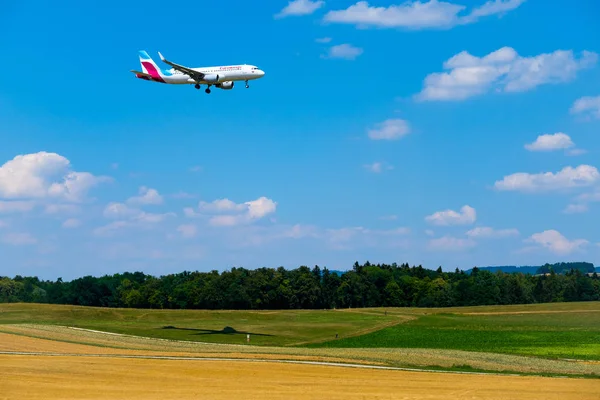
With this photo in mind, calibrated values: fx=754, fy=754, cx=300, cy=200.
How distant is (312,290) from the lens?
173250 millimetres

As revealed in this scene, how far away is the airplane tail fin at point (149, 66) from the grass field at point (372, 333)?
1290 inches

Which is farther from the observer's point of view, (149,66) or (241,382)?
(149,66)

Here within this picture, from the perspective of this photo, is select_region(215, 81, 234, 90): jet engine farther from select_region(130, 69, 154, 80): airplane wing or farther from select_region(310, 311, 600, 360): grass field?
select_region(310, 311, 600, 360): grass field

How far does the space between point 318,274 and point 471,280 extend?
37.4 m

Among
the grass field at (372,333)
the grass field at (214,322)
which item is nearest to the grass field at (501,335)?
the grass field at (372,333)

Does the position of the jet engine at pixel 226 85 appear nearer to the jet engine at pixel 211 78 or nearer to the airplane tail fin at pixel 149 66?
the jet engine at pixel 211 78

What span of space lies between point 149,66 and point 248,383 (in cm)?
6320

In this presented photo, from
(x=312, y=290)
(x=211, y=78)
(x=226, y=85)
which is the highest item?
(x=211, y=78)

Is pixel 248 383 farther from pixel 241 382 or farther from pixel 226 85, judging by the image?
pixel 226 85

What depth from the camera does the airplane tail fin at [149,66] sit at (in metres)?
96.6

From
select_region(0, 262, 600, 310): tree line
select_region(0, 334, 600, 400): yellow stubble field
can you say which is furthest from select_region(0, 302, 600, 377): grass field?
select_region(0, 262, 600, 310): tree line

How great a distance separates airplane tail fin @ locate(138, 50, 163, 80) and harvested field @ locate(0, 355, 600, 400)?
4994cm

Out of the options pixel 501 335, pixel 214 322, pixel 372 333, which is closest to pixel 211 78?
pixel 372 333

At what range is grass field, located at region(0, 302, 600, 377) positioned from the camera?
63.2 meters
